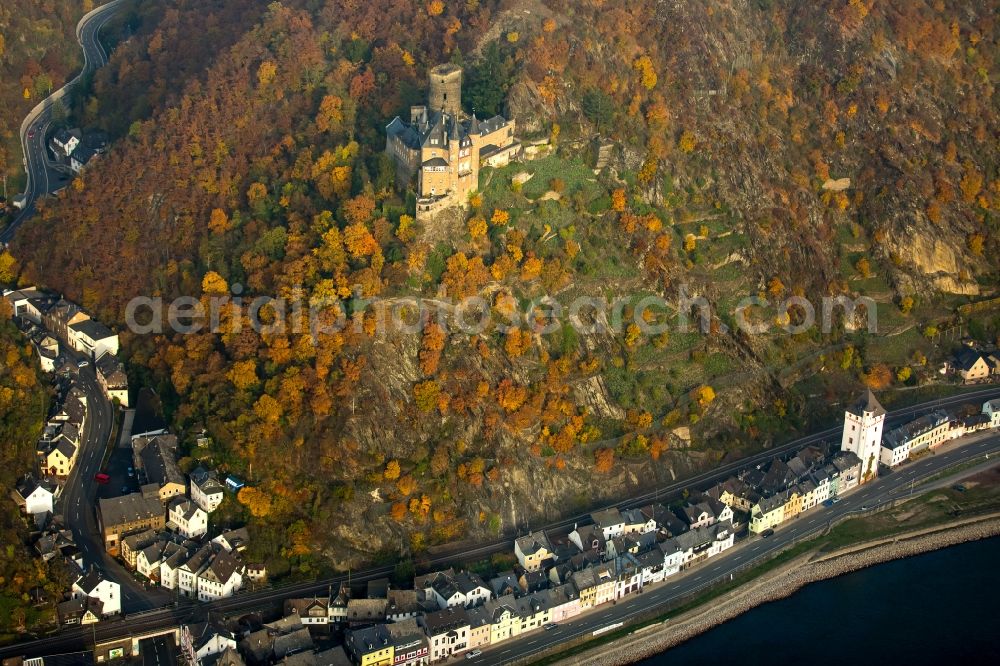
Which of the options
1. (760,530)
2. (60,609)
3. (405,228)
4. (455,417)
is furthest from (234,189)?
(760,530)

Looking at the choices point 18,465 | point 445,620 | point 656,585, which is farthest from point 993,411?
point 18,465

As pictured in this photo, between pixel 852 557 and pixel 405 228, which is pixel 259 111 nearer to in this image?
pixel 405 228

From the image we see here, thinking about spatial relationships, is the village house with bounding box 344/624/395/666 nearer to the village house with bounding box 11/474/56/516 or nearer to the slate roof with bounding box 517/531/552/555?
the slate roof with bounding box 517/531/552/555

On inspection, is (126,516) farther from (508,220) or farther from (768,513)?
(768,513)

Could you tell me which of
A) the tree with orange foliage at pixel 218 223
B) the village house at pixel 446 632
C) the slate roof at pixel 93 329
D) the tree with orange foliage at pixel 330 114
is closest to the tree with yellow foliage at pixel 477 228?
the tree with orange foliage at pixel 330 114

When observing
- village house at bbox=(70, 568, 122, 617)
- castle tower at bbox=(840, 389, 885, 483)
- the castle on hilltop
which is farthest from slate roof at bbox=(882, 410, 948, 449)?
village house at bbox=(70, 568, 122, 617)

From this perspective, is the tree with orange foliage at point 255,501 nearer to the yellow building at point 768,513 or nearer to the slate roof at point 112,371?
Result: the slate roof at point 112,371
